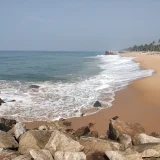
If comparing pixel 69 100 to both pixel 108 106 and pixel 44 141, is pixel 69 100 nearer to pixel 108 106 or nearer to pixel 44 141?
pixel 108 106

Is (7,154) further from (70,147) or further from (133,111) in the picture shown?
(133,111)

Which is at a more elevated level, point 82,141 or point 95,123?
point 82,141

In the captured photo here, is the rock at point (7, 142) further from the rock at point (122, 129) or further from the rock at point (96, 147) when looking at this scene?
the rock at point (122, 129)

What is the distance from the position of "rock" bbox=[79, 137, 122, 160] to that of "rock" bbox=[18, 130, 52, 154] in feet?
4.09

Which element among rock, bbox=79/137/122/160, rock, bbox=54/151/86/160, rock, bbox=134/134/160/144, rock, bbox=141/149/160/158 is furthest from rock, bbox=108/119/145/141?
rock, bbox=54/151/86/160

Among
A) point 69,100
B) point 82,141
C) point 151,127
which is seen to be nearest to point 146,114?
point 151,127

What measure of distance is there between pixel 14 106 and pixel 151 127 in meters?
9.22

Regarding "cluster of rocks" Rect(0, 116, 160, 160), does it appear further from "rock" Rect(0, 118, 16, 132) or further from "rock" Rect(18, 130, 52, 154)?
"rock" Rect(0, 118, 16, 132)

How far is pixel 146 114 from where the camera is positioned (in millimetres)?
12898

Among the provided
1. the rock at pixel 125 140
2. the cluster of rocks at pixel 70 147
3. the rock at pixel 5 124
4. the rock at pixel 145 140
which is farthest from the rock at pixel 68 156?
the rock at pixel 5 124

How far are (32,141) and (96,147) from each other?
1.95 metres

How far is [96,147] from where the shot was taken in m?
6.56

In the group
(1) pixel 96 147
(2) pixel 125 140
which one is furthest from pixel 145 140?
(1) pixel 96 147

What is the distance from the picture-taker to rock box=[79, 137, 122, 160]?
20.3 feet
